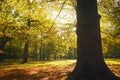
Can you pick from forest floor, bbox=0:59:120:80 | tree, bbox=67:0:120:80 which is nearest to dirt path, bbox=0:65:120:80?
forest floor, bbox=0:59:120:80

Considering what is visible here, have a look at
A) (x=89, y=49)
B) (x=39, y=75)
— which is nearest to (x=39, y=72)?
(x=39, y=75)

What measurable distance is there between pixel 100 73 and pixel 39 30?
34.5ft

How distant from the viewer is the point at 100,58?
8.29 meters

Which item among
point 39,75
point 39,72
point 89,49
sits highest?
point 89,49

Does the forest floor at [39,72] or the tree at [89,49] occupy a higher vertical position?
the tree at [89,49]

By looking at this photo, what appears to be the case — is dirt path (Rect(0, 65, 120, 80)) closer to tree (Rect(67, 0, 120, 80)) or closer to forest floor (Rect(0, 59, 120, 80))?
forest floor (Rect(0, 59, 120, 80))

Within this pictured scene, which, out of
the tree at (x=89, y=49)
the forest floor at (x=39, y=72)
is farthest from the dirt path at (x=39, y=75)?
the tree at (x=89, y=49)

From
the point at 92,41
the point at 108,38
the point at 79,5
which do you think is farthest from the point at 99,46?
the point at 108,38

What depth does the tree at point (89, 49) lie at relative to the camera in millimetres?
8094

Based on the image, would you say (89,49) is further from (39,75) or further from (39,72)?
(39,72)

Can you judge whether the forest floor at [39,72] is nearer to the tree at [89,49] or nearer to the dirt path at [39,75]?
the dirt path at [39,75]

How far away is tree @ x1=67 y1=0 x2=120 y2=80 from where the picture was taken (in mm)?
8094

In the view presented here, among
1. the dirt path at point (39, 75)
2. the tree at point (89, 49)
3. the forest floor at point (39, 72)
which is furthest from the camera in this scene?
the forest floor at point (39, 72)

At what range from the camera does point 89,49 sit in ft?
26.9
